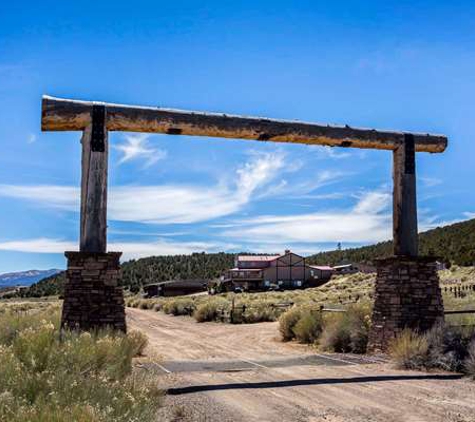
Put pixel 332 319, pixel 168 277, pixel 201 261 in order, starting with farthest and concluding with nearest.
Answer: pixel 201 261 < pixel 168 277 < pixel 332 319

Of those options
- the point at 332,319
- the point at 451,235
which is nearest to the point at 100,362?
the point at 332,319

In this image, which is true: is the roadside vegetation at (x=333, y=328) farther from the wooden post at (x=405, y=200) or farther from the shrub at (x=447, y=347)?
the shrub at (x=447, y=347)

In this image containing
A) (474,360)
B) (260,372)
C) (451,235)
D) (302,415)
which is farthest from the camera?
(451,235)

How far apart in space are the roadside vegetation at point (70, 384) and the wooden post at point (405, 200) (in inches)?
305

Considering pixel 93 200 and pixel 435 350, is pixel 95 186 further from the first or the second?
pixel 435 350

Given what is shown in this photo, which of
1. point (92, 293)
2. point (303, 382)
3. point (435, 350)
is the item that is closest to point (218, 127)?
point (92, 293)

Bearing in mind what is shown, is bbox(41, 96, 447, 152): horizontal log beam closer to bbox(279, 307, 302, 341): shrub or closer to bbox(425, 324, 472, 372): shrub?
bbox(425, 324, 472, 372): shrub

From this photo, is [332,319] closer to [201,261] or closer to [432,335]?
[432,335]

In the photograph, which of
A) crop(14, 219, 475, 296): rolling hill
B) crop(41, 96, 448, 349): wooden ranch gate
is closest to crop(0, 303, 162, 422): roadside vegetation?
crop(41, 96, 448, 349): wooden ranch gate

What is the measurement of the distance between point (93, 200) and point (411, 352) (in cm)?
721

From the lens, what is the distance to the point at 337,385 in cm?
1082

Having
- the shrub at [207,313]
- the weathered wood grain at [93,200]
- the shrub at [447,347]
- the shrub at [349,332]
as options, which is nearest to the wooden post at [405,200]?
the shrub at [447,347]

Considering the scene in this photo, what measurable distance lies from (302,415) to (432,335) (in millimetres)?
5928

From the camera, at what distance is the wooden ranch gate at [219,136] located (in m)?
11.9
